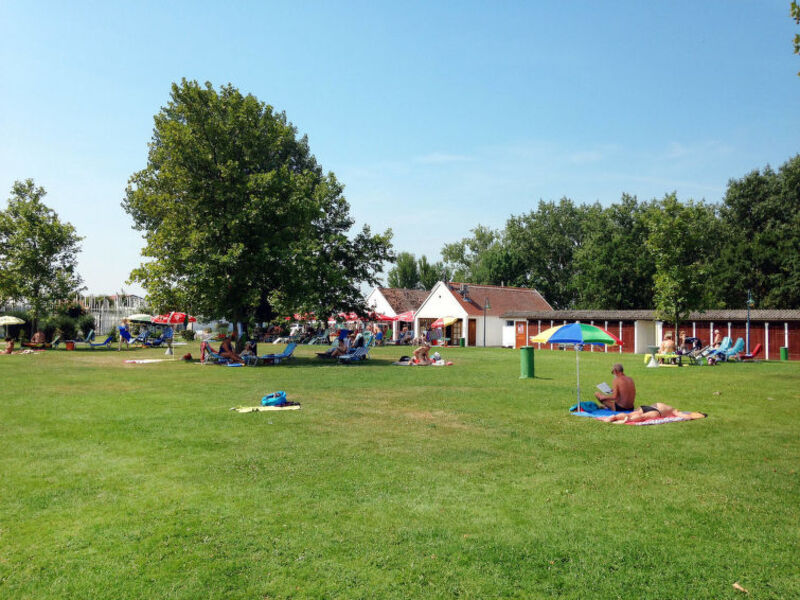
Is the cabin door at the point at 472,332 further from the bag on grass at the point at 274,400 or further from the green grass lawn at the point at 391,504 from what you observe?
the bag on grass at the point at 274,400

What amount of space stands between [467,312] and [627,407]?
1581 inches

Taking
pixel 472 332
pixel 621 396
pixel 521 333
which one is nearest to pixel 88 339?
pixel 472 332

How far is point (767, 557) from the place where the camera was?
444 cm

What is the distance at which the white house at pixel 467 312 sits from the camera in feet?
169

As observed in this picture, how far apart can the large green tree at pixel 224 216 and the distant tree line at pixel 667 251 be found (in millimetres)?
18930

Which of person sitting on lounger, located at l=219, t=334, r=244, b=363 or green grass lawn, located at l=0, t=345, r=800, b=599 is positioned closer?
green grass lawn, located at l=0, t=345, r=800, b=599

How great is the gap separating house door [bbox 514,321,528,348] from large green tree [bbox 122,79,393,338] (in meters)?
23.7

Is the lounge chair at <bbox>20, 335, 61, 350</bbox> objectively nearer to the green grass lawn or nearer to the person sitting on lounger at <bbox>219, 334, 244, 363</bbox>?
the person sitting on lounger at <bbox>219, 334, 244, 363</bbox>

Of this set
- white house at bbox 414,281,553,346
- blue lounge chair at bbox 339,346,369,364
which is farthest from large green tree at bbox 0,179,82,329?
white house at bbox 414,281,553,346

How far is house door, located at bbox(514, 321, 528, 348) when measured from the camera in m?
47.4

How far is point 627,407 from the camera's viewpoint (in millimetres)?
11094

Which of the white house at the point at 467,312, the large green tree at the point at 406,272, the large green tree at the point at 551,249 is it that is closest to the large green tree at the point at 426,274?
the large green tree at the point at 406,272

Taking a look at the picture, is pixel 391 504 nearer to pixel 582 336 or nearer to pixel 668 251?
pixel 582 336

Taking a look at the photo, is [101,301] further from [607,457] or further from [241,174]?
[607,457]
